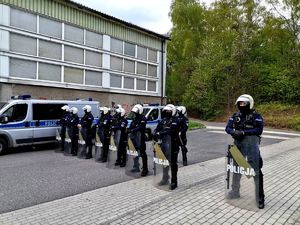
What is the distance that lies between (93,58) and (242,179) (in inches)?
673

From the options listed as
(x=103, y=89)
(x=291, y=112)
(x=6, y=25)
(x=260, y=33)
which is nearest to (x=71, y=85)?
(x=103, y=89)

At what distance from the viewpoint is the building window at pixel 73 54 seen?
19.7m

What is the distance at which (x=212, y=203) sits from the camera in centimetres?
591

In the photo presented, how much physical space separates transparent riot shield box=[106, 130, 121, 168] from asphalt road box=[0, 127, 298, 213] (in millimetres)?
244

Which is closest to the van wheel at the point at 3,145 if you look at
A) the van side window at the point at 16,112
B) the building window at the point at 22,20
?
the van side window at the point at 16,112

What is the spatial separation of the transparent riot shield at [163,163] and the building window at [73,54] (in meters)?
14.3

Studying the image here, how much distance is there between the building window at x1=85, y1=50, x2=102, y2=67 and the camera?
2097 centimetres

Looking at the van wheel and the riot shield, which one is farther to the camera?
the riot shield

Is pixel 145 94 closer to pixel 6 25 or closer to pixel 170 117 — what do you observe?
pixel 6 25

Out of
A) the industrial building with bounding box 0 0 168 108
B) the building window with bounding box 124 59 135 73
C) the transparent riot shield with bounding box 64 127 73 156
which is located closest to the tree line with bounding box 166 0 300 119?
the industrial building with bounding box 0 0 168 108

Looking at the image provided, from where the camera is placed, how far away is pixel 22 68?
1745 cm

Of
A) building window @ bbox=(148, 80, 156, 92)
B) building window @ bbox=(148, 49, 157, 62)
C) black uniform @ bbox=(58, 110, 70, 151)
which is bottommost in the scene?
black uniform @ bbox=(58, 110, 70, 151)

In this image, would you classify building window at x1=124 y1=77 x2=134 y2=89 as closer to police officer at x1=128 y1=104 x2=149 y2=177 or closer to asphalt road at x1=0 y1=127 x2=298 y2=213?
asphalt road at x1=0 y1=127 x2=298 y2=213

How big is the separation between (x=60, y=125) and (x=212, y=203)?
8.65 m
